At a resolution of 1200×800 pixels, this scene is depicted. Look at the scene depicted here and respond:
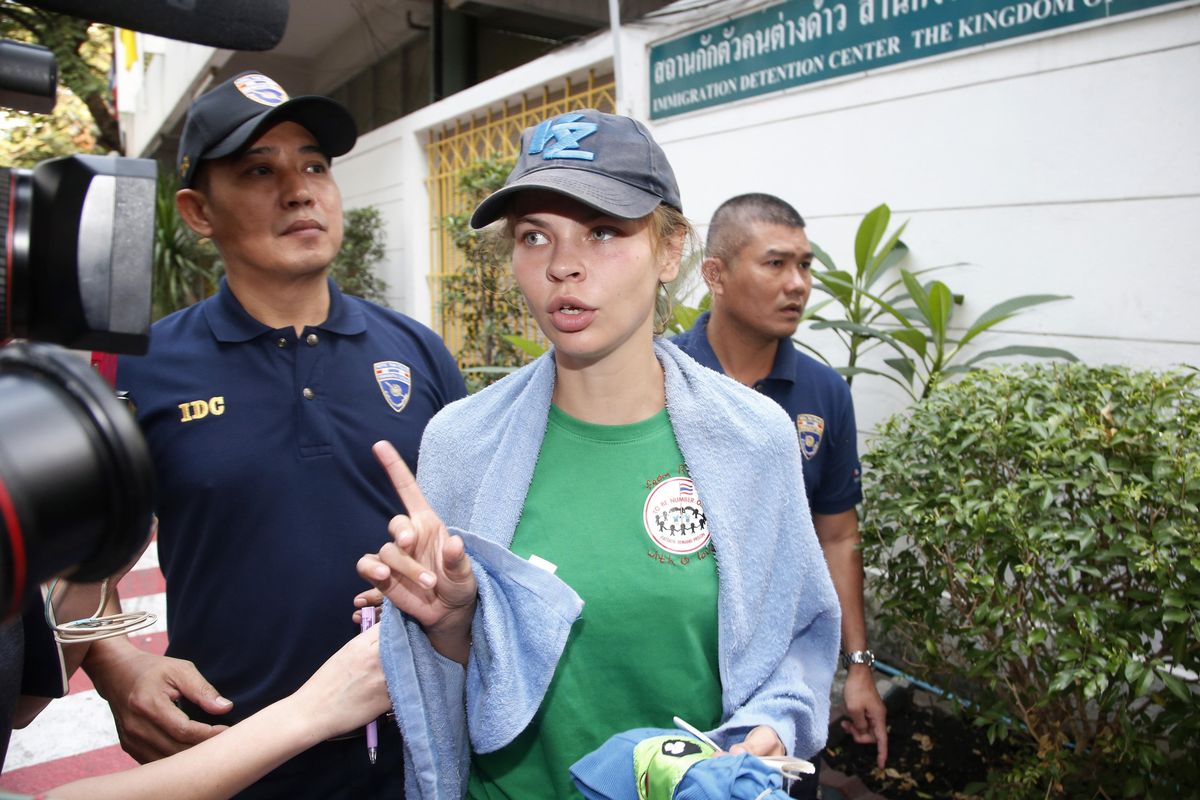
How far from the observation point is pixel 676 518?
148 cm

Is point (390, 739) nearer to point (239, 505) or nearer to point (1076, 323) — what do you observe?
point (239, 505)

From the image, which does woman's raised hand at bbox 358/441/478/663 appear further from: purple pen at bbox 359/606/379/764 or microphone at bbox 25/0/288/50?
microphone at bbox 25/0/288/50

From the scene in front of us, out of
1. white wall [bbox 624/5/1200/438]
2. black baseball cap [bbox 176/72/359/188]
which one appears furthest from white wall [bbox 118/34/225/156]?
black baseball cap [bbox 176/72/359/188]

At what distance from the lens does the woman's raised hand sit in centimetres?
120

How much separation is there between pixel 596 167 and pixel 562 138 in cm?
9

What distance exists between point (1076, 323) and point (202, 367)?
3.07 meters

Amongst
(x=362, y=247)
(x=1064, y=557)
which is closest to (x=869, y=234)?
(x=1064, y=557)

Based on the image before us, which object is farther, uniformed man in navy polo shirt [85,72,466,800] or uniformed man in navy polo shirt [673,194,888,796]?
uniformed man in navy polo shirt [673,194,888,796]

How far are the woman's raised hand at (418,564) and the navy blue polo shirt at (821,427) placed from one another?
1.48 meters

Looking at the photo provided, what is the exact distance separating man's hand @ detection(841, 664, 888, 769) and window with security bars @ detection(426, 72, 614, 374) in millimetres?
3675

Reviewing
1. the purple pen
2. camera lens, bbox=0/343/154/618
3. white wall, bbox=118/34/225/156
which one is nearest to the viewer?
camera lens, bbox=0/343/154/618

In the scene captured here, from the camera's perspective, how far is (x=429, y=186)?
8531mm

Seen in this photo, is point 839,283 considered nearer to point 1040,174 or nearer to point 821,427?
point 1040,174

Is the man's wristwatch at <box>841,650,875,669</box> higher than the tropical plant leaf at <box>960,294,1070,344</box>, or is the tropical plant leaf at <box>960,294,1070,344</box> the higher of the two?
the tropical plant leaf at <box>960,294,1070,344</box>
